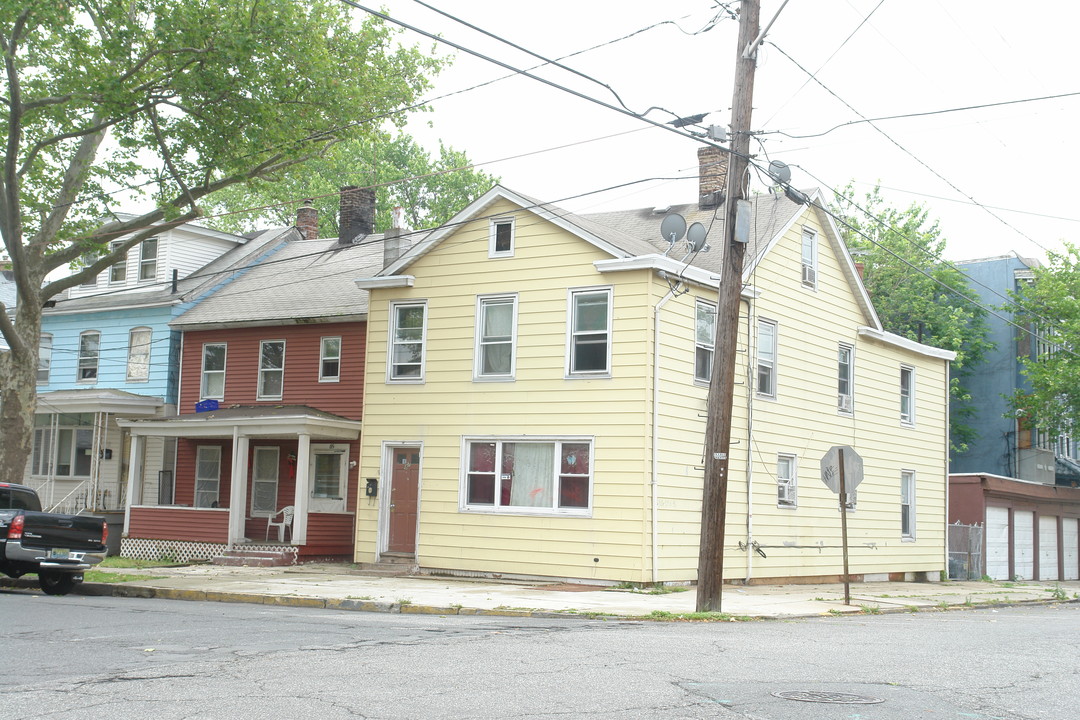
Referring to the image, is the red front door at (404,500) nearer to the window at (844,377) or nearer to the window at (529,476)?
the window at (529,476)

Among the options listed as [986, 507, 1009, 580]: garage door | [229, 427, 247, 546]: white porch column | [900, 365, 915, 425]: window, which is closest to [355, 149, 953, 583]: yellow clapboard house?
[900, 365, 915, 425]: window

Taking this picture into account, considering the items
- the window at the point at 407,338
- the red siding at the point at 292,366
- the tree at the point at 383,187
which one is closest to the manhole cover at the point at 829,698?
the window at the point at 407,338

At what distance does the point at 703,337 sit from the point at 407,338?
20.8ft

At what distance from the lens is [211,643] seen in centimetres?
1068

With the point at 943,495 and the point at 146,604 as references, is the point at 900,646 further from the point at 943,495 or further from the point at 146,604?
the point at 943,495

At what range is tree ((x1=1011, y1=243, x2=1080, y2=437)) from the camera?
3597cm

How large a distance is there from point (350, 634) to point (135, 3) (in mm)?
14360

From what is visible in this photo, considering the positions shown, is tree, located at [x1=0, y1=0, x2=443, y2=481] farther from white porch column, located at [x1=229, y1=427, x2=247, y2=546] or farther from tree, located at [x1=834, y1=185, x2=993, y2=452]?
tree, located at [x1=834, y1=185, x2=993, y2=452]

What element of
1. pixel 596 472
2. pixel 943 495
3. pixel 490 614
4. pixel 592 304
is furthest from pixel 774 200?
pixel 490 614

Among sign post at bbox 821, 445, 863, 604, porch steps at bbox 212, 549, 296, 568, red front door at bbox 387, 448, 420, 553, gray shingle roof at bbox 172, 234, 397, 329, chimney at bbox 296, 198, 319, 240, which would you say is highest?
chimney at bbox 296, 198, 319, 240

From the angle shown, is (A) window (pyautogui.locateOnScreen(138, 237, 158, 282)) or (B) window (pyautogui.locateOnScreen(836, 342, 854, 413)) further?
(A) window (pyautogui.locateOnScreen(138, 237, 158, 282))

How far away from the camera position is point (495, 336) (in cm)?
2222

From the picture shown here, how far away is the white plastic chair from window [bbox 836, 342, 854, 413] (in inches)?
518

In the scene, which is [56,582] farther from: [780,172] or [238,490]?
[780,172]
